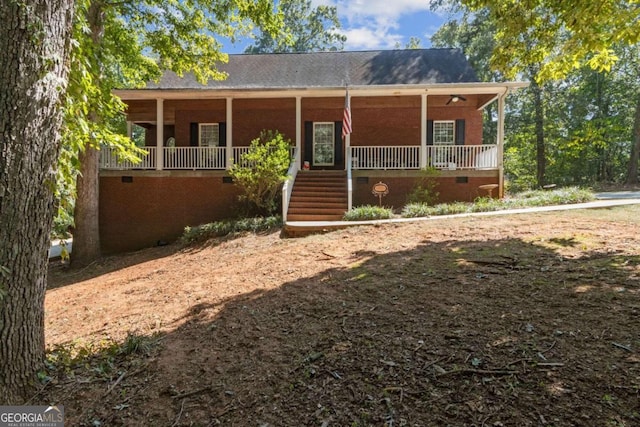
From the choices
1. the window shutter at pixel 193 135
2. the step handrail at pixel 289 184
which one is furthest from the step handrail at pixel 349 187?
the window shutter at pixel 193 135

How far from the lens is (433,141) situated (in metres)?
14.5

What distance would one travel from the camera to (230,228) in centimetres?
1016

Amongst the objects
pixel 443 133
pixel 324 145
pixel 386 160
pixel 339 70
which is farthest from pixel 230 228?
pixel 443 133

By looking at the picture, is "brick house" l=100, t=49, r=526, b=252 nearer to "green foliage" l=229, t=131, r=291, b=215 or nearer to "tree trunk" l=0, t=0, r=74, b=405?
"green foliage" l=229, t=131, r=291, b=215

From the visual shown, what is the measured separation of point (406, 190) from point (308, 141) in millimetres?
4781

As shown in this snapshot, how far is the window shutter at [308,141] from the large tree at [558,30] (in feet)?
26.6

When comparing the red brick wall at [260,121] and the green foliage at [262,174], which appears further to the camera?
the red brick wall at [260,121]

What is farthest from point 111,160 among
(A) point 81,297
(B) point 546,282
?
(B) point 546,282

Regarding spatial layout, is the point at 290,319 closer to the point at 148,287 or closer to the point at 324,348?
the point at 324,348

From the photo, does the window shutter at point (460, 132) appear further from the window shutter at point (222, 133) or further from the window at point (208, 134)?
the window at point (208, 134)

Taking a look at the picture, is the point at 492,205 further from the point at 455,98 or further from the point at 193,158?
the point at 193,158

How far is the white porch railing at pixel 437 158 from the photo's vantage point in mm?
12188

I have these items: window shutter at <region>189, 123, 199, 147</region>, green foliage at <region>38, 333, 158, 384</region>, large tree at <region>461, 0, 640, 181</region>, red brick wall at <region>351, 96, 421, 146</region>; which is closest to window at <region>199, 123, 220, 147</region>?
window shutter at <region>189, 123, 199, 147</region>

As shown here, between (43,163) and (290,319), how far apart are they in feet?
8.12
